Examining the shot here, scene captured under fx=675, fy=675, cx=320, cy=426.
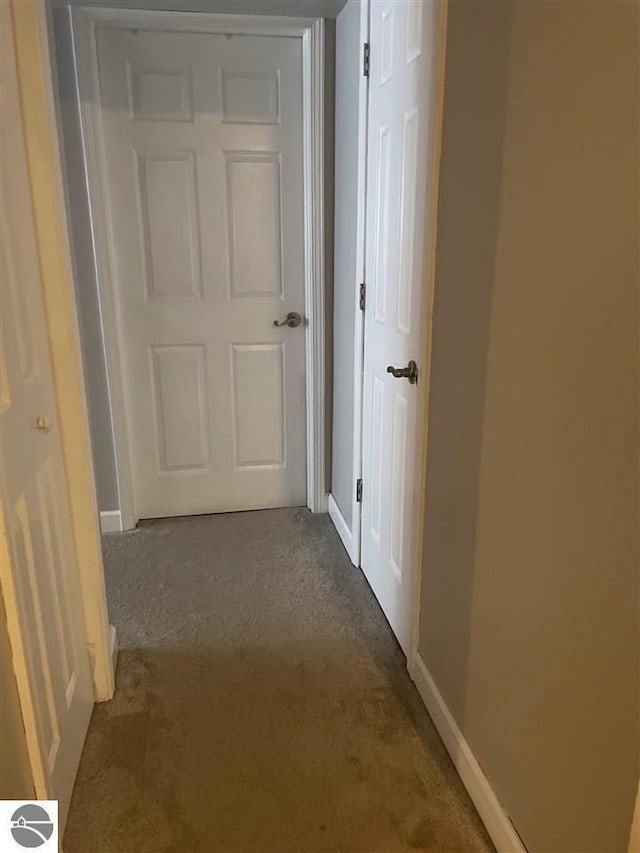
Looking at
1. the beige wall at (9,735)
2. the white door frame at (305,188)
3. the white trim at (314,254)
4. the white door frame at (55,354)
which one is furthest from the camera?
the white trim at (314,254)

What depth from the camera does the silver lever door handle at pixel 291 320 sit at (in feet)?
9.86

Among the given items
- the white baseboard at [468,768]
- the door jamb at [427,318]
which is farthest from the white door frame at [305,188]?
the white baseboard at [468,768]

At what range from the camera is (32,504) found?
4.66 ft

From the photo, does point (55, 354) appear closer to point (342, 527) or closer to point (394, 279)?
point (394, 279)

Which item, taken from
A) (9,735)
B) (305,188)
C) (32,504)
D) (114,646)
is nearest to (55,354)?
(32,504)

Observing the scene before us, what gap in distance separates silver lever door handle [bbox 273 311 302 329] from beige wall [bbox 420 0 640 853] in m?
1.36

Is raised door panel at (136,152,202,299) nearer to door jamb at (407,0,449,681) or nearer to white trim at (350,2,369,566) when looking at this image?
white trim at (350,2,369,566)

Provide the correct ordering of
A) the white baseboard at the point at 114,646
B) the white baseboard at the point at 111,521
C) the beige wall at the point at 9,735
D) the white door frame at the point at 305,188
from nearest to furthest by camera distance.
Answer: the beige wall at the point at 9,735 → the white baseboard at the point at 114,646 → the white door frame at the point at 305,188 → the white baseboard at the point at 111,521

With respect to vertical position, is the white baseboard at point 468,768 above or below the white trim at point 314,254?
below

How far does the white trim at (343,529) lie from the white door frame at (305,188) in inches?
3.8

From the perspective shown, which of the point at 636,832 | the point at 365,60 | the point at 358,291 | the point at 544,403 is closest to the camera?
the point at 636,832

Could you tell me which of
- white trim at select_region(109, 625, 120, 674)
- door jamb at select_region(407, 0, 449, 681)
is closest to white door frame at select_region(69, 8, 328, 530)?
white trim at select_region(109, 625, 120, 674)

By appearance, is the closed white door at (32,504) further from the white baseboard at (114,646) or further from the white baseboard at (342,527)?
the white baseboard at (342,527)

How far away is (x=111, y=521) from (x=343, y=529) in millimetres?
1035
